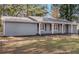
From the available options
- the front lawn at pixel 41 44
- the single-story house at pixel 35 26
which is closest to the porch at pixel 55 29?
the single-story house at pixel 35 26

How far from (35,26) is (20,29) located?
0.39 meters

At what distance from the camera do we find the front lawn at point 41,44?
13.9m

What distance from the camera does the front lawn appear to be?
1385cm

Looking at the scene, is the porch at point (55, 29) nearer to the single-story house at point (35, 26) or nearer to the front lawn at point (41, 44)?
the single-story house at point (35, 26)

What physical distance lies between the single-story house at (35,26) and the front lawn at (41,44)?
5.2 inches

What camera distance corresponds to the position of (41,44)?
13891 millimetres

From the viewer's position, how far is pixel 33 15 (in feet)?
45.4

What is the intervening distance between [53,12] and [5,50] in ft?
5.07

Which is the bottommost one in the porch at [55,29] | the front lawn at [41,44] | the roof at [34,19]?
the front lawn at [41,44]

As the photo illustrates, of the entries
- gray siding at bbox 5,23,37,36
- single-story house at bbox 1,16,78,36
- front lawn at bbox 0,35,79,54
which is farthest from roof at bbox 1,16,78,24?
front lawn at bbox 0,35,79,54

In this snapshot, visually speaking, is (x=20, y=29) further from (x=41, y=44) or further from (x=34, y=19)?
(x=41, y=44)

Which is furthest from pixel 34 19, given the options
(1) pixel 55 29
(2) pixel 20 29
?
(1) pixel 55 29

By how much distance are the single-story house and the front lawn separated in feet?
0.43
